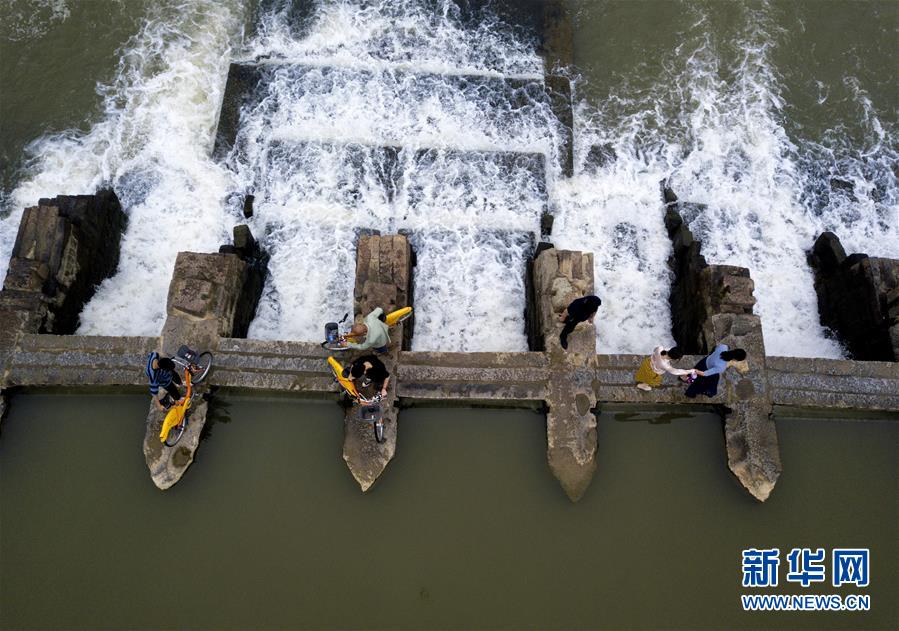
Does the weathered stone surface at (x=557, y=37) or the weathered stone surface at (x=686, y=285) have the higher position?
the weathered stone surface at (x=557, y=37)

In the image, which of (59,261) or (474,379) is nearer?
(474,379)

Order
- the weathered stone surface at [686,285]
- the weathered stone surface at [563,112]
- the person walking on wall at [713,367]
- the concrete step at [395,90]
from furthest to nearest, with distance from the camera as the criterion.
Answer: the concrete step at [395,90] → the weathered stone surface at [563,112] → the weathered stone surface at [686,285] → the person walking on wall at [713,367]

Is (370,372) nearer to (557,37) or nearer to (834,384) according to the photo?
(834,384)

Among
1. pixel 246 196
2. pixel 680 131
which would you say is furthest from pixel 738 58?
pixel 246 196

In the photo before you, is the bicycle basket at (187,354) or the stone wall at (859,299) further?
the stone wall at (859,299)

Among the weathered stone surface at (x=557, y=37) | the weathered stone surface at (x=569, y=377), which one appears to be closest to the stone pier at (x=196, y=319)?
the weathered stone surface at (x=569, y=377)

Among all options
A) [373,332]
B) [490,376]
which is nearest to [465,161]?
[490,376]

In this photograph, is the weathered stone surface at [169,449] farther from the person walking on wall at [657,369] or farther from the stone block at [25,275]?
the person walking on wall at [657,369]
